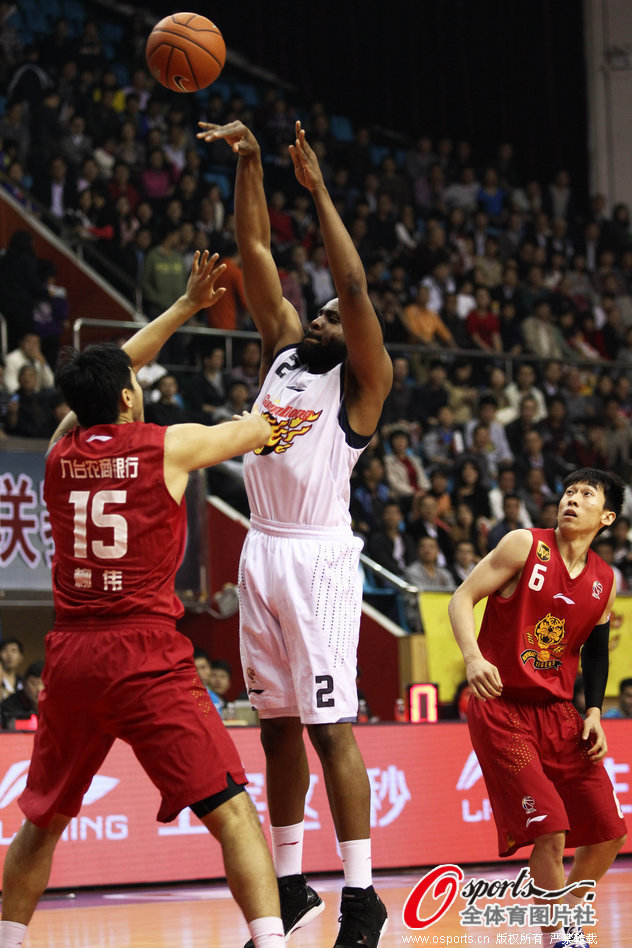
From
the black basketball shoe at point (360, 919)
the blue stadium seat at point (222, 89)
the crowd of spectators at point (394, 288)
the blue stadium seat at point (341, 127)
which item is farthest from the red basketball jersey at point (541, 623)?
the blue stadium seat at point (341, 127)

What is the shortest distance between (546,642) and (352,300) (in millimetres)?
1668

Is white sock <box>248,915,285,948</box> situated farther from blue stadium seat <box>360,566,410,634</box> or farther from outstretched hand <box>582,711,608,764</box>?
blue stadium seat <box>360,566,410,634</box>

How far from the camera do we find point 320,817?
884 cm

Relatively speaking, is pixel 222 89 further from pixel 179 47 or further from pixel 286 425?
pixel 286 425

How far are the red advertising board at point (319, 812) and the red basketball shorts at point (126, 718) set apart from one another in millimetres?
3712

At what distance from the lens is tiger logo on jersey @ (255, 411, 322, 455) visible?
17.6ft

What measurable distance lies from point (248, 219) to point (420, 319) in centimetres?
1075

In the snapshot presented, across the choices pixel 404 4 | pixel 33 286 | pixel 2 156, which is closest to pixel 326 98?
pixel 404 4

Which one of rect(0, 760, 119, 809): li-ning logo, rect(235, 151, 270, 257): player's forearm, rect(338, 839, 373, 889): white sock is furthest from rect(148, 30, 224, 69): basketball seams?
rect(0, 760, 119, 809): li-ning logo

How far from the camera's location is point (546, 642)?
18.5 feet

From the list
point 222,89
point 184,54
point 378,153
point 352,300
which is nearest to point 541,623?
point 352,300

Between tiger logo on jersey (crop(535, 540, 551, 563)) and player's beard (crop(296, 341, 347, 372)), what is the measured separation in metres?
1.15

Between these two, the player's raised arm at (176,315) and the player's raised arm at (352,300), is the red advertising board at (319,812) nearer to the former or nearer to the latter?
the player's raised arm at (176,315)

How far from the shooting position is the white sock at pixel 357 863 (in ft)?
16.5
